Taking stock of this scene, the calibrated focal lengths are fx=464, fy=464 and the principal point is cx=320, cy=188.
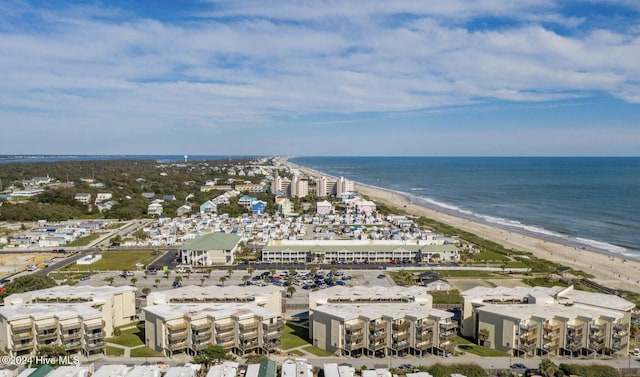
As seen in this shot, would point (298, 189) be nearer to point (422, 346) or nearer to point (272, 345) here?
point (272, 345)

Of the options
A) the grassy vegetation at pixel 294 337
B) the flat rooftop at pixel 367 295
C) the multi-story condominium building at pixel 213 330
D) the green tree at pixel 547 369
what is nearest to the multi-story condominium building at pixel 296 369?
the multi-story condominium building at pixel 213 330

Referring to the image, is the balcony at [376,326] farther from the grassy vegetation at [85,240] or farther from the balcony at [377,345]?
the grassy vegetation at [85,240]

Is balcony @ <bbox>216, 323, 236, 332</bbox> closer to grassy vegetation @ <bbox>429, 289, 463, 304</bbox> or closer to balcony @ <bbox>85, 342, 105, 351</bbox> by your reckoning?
balcony @ <bbox>85, 342, 105, 351</bbox>

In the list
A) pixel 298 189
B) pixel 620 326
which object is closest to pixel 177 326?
pixel 620 326

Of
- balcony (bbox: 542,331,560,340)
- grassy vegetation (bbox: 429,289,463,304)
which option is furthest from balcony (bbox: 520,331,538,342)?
grassy vegetation (bbox: 429,289,463,304)

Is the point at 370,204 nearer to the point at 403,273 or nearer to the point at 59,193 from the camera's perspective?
the point at 403,273
